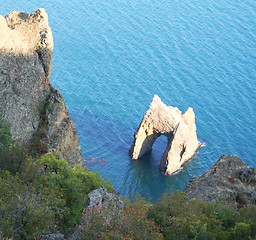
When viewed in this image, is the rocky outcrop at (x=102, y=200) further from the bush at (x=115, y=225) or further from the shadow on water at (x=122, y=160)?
the shadow on water at (x=122, y=160)

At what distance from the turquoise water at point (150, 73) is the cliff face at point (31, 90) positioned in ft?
84.2

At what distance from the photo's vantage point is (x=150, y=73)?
103 metres

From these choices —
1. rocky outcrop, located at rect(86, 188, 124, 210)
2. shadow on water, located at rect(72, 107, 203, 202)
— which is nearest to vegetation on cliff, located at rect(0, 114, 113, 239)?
rocky outcrop, located at rect(86, 188, 124, 210)

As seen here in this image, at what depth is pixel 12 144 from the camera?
40.0 m

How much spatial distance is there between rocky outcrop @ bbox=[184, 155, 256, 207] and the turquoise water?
20494 millimetres

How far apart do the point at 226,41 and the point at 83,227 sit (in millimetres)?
98833

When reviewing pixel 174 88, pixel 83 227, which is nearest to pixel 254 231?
pixel 83 227

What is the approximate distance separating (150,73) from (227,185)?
193 ft

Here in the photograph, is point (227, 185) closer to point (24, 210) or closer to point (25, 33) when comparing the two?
point (24, 210)

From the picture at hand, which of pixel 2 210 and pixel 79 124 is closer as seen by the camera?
pixel 2 210

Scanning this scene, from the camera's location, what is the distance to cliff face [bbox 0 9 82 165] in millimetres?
44094

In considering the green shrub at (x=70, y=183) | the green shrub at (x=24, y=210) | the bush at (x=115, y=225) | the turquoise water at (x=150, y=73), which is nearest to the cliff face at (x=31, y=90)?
the green shrub at (x=70, y=183)

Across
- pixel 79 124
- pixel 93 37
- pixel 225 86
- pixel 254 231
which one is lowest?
pixel 79 124

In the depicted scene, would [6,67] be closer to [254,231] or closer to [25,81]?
[25,81]
